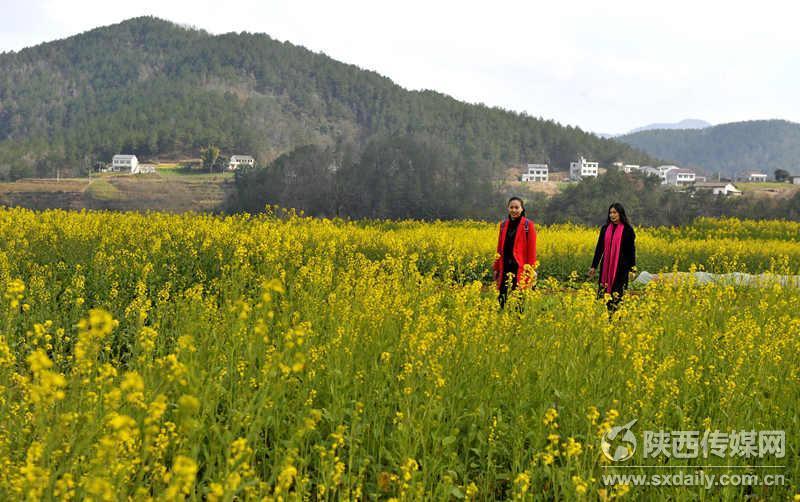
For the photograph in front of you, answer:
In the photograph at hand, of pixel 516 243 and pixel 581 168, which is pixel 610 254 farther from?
pixel 581 168

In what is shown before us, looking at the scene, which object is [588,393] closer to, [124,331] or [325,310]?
[325,310]

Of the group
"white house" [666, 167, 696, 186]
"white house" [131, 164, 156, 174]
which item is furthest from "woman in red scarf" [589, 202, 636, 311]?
"white house" [666, 167, 696, 186]

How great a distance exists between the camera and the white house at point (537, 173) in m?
110

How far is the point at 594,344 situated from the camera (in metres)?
5.31

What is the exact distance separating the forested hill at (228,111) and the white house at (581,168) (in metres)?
3.72

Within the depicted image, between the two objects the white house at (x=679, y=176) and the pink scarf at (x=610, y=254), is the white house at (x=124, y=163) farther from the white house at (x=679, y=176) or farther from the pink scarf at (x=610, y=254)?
the white house at (x=679, y=176)

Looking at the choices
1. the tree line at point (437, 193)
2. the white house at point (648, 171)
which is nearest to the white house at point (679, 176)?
the white house at point (648, 171)

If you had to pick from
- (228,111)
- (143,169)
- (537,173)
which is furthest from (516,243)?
(228,111)

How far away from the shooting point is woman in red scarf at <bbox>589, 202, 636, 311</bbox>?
862cm

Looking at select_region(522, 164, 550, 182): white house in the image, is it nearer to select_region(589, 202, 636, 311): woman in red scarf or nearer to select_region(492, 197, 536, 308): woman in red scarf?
select_region(589, 202, 636, 311): woman in red scarf

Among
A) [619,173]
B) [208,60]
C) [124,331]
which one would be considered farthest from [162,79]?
[124,331]

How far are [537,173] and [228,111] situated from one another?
6738 cm

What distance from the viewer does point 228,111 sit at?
13612cm

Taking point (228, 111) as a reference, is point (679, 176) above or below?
below
